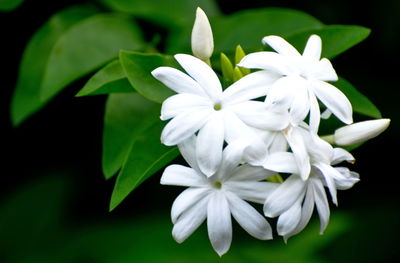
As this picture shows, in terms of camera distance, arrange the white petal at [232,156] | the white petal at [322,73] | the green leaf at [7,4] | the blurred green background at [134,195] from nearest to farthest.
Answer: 1. the white petal at [232,156]
2. the white petal at [322,73]
3. the green leaf at [7,4]
4. the blurred green background at [134,195]

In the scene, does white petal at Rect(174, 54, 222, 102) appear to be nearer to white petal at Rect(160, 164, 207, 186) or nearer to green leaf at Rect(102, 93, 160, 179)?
white petal at Rect(160, 164, 207, 186)

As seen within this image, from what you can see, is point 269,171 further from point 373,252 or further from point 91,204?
point 373,252

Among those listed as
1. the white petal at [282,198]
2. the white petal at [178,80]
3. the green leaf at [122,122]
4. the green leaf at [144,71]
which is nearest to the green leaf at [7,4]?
the green leaf at [122,122]

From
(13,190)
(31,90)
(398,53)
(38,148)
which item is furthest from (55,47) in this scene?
(398,53)

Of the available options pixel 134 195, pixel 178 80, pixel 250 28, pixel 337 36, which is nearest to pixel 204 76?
pixel 178 80

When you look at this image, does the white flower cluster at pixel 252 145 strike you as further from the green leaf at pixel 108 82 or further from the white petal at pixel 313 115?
the green leaf at pixel 108 82
